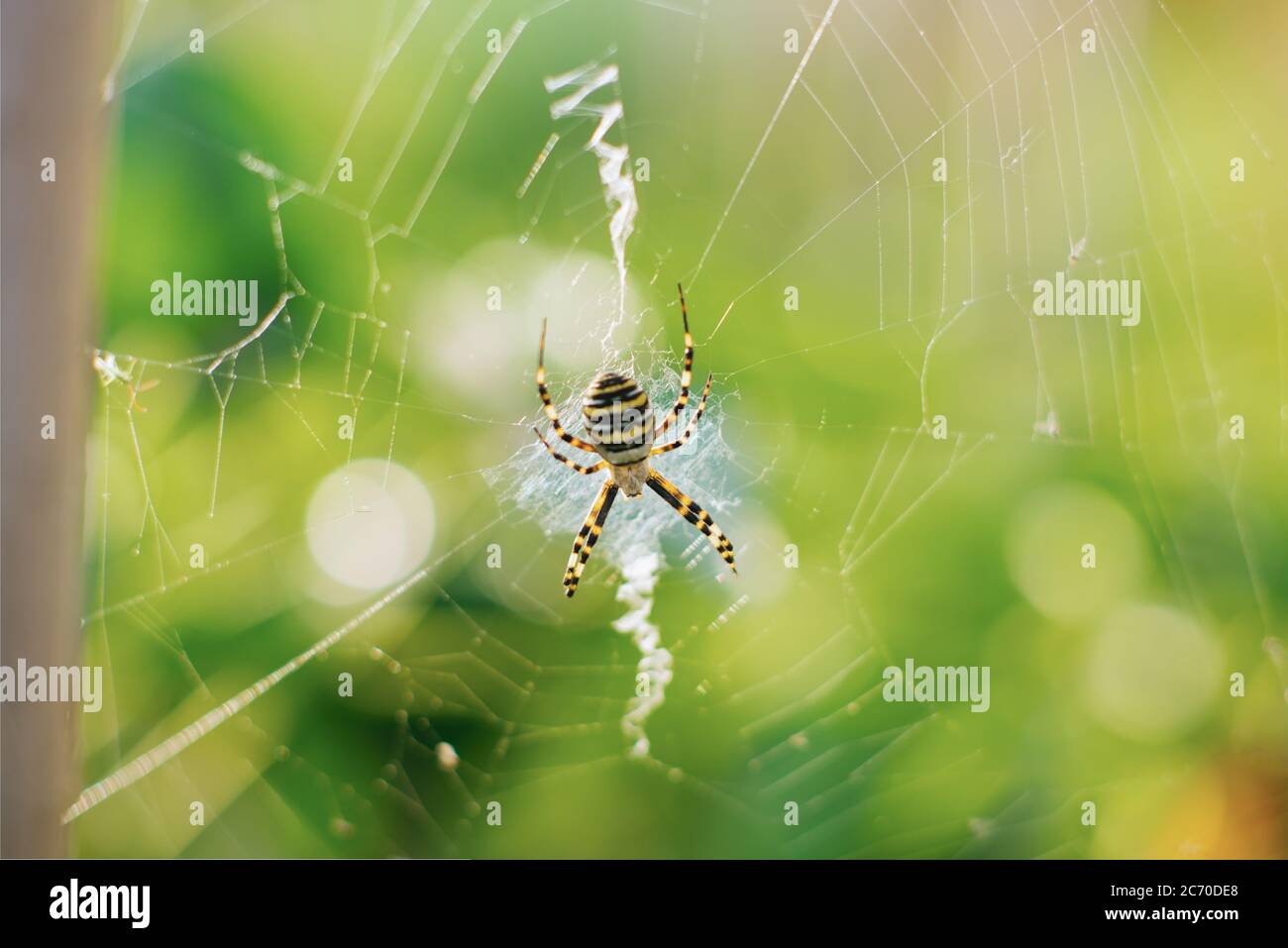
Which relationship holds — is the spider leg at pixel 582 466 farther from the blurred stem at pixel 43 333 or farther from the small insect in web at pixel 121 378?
the blurred stem at pixel 43 333

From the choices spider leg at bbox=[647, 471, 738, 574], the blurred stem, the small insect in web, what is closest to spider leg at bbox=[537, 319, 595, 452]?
spider leg at bbox=[647, 471, 738, 574]

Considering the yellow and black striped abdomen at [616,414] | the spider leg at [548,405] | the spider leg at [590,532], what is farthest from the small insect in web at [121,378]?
the spider leg at [590,532]

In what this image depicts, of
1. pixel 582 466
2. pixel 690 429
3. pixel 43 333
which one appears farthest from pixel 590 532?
pixel 43 333
